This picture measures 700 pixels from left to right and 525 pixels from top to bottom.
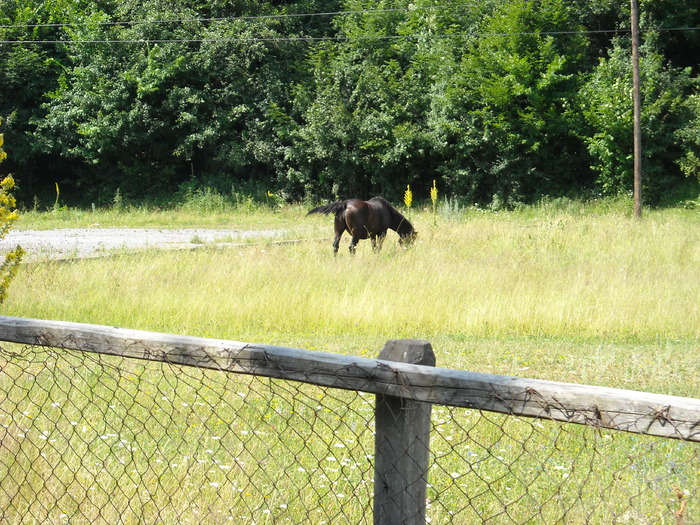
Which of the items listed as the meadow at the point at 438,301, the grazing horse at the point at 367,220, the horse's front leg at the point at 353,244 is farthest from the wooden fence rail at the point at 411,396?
the grazing horse at the point at 367,220

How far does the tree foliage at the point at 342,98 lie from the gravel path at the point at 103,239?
937 centimetres

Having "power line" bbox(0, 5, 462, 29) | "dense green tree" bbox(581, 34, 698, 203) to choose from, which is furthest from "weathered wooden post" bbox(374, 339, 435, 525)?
"power line" bbox(0, 5, 462, 29)

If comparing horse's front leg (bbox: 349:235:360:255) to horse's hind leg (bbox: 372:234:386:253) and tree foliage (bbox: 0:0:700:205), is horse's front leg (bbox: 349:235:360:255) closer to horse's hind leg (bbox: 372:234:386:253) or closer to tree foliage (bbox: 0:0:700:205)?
horse's hind leg (bbox: 372:234:386:253)

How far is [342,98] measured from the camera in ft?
117

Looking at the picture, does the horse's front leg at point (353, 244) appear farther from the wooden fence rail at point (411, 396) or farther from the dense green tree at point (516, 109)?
the dense green tree at point (516, 109)

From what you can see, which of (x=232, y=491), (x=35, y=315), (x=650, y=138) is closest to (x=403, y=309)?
(x=35, y=315)

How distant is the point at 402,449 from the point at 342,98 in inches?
1337

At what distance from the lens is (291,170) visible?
35.4m

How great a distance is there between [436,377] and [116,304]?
33.0 feet

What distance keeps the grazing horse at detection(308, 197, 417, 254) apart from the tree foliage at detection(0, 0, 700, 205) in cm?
1520

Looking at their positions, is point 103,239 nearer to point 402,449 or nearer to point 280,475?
point 280,475

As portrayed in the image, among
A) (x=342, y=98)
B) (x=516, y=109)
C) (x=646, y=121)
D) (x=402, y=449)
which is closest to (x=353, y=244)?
(x=402, y=449)

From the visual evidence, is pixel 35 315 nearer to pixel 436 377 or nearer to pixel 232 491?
pixel 232 491

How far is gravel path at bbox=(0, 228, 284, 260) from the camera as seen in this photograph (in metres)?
18.9
